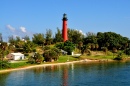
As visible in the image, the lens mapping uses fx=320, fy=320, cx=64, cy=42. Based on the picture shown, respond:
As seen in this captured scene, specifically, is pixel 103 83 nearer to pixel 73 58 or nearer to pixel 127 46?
pixel 73 58

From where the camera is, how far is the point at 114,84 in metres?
56.8

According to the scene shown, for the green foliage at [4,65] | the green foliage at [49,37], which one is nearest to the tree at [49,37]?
the green foliage at [49,37]

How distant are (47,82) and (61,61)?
146 feet

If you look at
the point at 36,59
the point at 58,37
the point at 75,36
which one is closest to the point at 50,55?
the point at 36,59

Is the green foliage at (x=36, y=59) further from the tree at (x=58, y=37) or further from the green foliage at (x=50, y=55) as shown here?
the tree at (x=58, y=37)

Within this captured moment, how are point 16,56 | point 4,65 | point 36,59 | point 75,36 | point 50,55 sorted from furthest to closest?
point 75,36
point 16,56
point 50,55
point 36,59
point 4,65

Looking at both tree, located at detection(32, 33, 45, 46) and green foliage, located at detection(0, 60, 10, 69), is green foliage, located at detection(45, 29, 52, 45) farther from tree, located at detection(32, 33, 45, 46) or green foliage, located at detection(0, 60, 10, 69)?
green foliage, located at detection(0, 60, 10, 69)

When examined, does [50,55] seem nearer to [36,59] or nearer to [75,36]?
[36,59]

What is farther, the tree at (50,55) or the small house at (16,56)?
the small house at (16,56)

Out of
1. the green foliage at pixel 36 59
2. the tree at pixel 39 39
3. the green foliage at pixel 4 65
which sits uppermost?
the tree at pixel 39 39

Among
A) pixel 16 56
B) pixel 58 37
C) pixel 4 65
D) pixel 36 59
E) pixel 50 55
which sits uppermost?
pixel 58 37

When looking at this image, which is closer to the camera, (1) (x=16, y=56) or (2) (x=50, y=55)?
(2) (x=50, y=55)

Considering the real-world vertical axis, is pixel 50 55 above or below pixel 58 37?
below

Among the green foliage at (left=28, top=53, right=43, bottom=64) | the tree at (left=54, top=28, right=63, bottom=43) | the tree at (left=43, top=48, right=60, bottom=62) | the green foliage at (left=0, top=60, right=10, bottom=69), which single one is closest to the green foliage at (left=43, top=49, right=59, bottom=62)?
the tree at (left=43, top=48, right=60, bottom=62)
